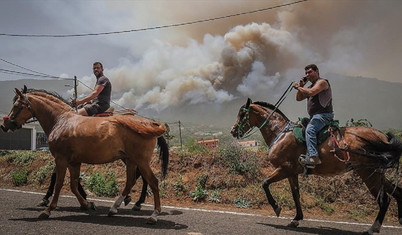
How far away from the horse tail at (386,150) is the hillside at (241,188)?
2.99 metres

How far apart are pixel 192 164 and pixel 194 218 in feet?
16.2

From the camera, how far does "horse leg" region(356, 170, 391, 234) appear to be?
19.7 feet

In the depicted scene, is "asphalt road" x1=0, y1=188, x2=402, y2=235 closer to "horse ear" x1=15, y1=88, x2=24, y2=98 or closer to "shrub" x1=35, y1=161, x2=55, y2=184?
"horse ear" x1=15, y1=88, x2=24, y2=98

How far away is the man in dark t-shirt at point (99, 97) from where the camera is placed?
8219 mm

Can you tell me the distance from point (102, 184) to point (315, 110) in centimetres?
795

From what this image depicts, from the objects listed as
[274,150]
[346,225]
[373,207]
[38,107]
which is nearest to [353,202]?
[373,207]

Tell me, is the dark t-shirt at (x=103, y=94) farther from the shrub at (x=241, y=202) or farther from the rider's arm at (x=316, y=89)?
the rider's arm at (x=316, y=89)

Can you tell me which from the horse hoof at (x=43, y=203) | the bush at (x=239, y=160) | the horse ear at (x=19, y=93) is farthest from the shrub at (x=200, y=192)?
the horse ear at (x=19, y=93)

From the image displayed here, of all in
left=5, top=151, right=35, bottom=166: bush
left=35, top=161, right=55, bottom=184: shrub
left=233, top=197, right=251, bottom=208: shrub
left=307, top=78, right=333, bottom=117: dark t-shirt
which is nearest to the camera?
left=307, top=78, right=333, bottom=117: dark t-shirt

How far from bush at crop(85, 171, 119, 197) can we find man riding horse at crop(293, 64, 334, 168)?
7.00 m

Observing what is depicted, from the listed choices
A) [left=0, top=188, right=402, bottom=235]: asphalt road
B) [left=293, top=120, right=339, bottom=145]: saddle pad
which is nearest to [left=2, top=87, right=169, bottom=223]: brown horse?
[left=0, top=188, right=402, bottom=235]: asphalt road

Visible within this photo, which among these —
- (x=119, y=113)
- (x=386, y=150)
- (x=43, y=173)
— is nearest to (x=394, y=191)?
(x=386, y=150)

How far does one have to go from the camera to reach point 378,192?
6.18 m

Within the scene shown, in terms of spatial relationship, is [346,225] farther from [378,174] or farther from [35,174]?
[35,174]
